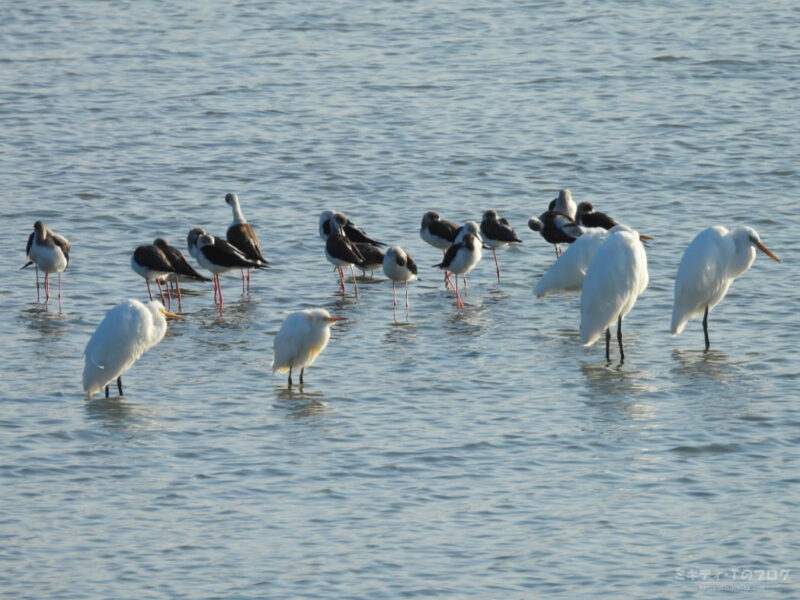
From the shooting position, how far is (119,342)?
42.5ft

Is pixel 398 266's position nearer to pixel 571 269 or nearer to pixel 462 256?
pixel 462 256

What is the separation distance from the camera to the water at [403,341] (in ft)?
33.2

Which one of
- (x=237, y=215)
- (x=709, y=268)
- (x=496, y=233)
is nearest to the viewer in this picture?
(x=709, y=268)

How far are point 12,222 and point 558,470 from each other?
10.5 metres

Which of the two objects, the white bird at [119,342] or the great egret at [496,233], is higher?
the great egret at [496,233]

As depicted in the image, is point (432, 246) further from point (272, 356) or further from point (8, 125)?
point (8, 125)

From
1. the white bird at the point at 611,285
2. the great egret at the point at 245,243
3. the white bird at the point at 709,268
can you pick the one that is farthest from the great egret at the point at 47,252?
the white bird at the point at 709,268

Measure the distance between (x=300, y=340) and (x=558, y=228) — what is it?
517cm

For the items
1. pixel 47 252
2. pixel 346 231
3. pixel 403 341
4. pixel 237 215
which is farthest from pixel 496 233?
pixel 47 252

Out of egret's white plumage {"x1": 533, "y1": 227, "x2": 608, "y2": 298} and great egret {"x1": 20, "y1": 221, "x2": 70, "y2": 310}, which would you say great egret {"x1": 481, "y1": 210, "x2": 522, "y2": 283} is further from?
great egret {"x1": 20, "y1": 221, "x2": 70, "y2": 310}

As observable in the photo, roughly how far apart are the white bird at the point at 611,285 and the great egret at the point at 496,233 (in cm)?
284

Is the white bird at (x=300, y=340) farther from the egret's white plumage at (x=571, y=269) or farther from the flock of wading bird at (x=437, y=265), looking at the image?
the egret's white plumage at (x=571, y=269)

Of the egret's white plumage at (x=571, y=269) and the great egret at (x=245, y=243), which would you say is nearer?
the egret's white plumage at (x=571, y=269)

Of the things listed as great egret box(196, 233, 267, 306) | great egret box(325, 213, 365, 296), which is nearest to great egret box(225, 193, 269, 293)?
great egret box(196, 233, 267, 306)
